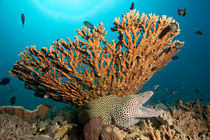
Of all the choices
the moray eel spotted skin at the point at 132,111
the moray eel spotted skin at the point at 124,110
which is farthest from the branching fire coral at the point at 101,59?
the moray eel spotted skin at the point at 132,111

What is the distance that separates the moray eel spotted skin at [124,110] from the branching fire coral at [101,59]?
719 mm

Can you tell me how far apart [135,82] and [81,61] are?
1.79m

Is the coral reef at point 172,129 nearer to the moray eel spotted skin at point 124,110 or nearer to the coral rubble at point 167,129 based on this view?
the coral rubble at point 167,129

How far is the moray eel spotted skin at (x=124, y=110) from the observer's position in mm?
2230

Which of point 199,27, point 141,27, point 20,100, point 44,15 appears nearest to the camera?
point 141,27

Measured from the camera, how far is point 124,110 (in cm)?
228

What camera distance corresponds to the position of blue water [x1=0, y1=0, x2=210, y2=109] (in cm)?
6944

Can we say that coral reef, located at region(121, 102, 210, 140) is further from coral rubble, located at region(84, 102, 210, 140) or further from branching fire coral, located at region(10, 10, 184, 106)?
branching fire coral, located at region(10, 10, 184, 106)

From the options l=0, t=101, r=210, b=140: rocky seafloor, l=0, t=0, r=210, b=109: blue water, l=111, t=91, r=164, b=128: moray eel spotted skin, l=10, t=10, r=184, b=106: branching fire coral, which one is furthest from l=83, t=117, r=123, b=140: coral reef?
l=0, t=0, r=210, b=109: blue water

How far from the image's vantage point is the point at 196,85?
64.7 meters

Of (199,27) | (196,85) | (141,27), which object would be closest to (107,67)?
(141,27)

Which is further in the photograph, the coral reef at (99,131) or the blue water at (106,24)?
the blue water at (106,24)

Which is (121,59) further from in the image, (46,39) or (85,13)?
(46,39)

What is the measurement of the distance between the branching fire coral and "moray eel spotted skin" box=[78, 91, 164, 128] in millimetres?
719
